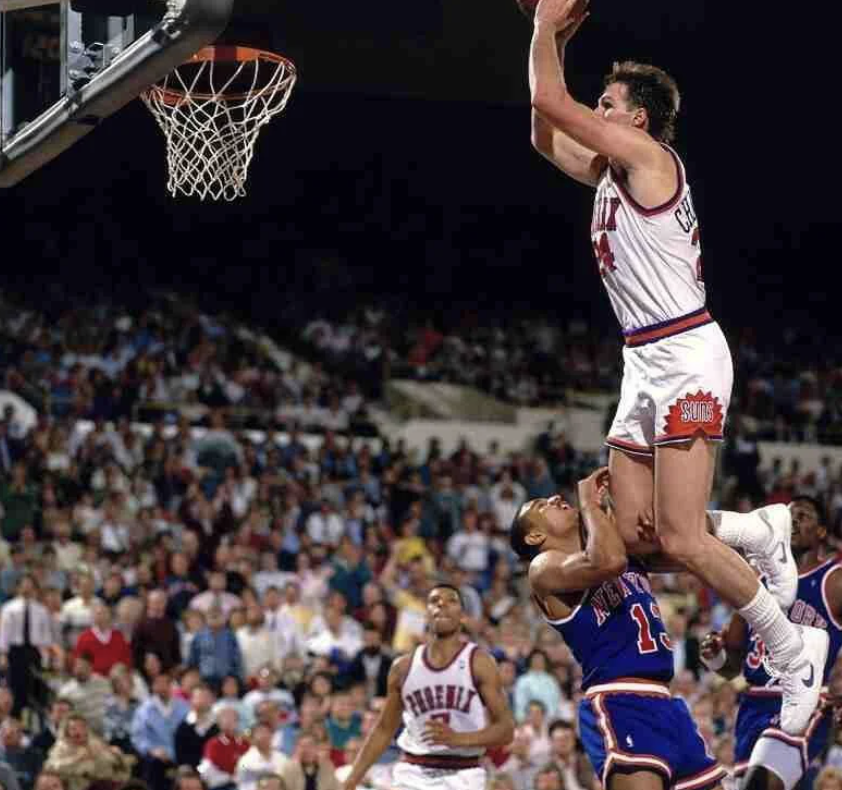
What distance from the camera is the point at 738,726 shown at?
26.3ft

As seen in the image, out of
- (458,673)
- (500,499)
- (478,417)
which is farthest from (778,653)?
(478,417)

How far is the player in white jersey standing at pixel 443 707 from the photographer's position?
29.0 feet

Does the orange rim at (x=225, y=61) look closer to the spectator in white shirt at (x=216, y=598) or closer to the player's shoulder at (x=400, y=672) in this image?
the player's shoulder at (x=400, y=672)

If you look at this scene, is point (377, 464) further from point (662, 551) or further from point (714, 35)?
point (662, 551)

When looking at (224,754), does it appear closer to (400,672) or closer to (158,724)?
(158,724)

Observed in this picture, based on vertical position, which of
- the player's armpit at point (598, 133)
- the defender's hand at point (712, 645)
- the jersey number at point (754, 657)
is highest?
the player's armpit at point (598, 133)

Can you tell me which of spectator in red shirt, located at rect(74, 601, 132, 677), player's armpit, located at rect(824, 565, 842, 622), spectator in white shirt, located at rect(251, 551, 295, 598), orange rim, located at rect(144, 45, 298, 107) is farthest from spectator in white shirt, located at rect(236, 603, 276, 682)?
player's armpit, located at rect(824, 565, 842, 622)

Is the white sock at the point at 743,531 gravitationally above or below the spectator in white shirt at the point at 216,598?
above

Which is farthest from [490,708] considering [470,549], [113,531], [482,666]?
[470,549]

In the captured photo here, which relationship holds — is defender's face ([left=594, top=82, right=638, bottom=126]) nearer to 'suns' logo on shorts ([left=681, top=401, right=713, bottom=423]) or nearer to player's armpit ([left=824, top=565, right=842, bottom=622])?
'suns' logo on shorts ([left=681, top=401, right=713, bottom=423])

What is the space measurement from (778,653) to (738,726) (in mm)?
1926

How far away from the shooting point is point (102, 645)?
12188mm

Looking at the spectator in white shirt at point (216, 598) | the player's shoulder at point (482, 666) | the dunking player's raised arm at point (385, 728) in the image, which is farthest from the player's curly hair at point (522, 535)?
the spectator in white shirt at point (216, 598)

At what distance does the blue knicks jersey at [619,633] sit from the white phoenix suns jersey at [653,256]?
101 centimetres
